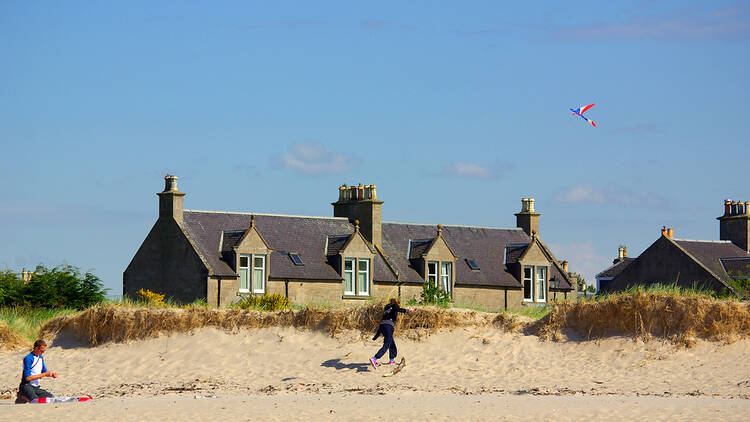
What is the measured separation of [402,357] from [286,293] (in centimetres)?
2067

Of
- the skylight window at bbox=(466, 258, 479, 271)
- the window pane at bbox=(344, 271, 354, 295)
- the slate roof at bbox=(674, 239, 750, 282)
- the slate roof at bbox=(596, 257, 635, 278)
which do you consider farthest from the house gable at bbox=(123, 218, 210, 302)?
the slate roof at bbox=(596, 257, 635, 278)

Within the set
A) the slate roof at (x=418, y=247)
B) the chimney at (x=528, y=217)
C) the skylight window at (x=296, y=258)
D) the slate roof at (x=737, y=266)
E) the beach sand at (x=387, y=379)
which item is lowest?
the beach sand at (x=387, y=379)

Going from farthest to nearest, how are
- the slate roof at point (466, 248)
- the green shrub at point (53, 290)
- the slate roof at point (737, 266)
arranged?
1. the slate roof at point (737, 266)
2. the slate roof at point (466, 248)
3. the green shrub at point (53, 290)

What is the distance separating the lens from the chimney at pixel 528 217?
60.6 metres

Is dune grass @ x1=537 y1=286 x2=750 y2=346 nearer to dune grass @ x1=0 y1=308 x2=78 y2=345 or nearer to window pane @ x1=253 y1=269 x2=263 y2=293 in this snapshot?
dune grass @ x1=0 y1=308 x2=78 y2=345

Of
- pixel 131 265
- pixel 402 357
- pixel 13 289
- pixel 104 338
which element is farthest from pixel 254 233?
pixel 402 357

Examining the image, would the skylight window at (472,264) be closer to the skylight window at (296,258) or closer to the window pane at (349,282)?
the window pane at (349,282)

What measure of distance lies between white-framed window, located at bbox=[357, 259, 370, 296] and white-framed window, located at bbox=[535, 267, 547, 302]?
1022 cm

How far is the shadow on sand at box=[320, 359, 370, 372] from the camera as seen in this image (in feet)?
95.0

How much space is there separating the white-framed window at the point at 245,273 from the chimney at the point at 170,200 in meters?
3.33

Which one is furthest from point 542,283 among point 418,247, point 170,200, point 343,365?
point 343,365

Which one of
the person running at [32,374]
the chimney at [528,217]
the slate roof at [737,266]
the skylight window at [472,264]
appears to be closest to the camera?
the person running at [32,374]

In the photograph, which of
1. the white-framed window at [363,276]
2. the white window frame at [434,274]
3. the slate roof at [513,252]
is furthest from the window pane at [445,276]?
the white-framed window at [363,276]

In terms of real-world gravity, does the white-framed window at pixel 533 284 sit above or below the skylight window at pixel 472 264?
below
